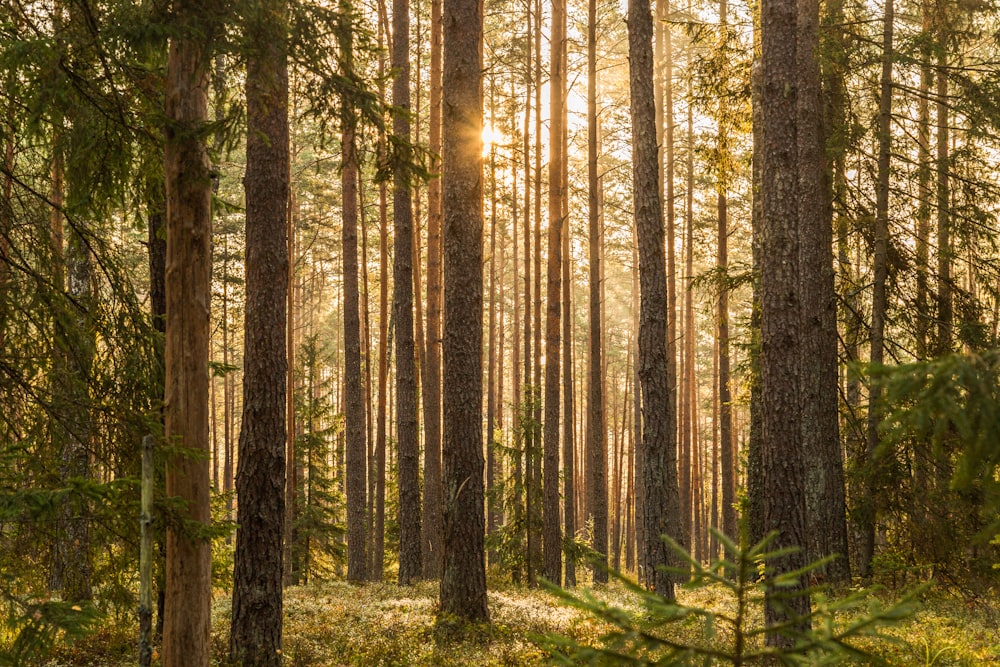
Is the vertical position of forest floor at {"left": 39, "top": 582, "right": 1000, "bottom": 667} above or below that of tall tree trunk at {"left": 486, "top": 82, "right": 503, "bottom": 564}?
below

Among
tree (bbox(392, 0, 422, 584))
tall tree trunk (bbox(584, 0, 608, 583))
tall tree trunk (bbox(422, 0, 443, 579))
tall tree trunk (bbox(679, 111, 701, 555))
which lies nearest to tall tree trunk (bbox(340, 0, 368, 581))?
tall tree trunk (bbox(422, 0, 443, 579))

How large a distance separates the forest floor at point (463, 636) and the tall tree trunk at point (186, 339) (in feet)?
5.41

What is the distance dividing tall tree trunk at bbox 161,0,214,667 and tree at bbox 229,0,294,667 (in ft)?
5.74

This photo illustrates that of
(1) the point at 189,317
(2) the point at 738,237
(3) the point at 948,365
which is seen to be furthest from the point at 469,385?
(2) the point at 738,237

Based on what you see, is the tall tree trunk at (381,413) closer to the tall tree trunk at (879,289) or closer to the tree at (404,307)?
the tree at (404,307)

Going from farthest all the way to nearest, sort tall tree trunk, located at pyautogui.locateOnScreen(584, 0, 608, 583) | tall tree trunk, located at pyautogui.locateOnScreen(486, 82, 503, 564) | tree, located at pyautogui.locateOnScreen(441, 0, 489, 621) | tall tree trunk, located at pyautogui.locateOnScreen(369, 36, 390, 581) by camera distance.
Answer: tall tree trunk, located at pyautogui.locateOnScreen(369, 36, 390, 581)
tall tree trunk, located at pyautogui.locateOnScreen(584, 0, 608, 583)
tall tree trunk, located at pyautogui.locateOnScreen(486, 82, 503, 564)
tree, located at pyautogui.locateOnScreen(441, 0, 489, 621)

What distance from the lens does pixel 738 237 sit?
3048 cm

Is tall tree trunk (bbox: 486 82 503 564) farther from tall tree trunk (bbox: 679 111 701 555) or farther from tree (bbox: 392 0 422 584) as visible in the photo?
tall tree trunk (bbox: 679 111 701 555)

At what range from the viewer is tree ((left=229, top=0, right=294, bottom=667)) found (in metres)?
7.38

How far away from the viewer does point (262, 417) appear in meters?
7.43

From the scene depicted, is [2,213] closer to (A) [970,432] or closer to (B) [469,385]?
(B) [469,385]

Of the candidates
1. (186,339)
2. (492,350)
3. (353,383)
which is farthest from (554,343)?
(492,350)

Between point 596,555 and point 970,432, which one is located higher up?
point 970,432

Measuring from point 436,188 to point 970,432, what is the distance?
45.9 feet
